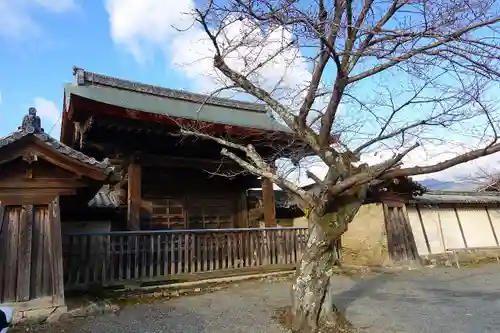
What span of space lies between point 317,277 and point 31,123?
5.02 metres

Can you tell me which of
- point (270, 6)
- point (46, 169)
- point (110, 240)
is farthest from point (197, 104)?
point (270, 6)

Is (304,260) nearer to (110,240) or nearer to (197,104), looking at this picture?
(110,240)

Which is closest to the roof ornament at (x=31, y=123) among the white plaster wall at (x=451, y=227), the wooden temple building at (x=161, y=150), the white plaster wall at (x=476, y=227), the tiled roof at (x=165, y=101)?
the wooden temple building at (x=161, y=150)

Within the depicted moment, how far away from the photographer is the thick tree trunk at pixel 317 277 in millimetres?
5367

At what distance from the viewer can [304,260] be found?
5.50m

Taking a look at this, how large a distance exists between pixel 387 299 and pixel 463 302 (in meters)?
1.49

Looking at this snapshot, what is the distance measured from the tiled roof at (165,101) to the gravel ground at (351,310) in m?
4.51

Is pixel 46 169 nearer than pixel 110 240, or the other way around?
pixel 46 169

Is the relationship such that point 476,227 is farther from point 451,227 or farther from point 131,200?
point 131,200

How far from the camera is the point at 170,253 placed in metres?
8.75

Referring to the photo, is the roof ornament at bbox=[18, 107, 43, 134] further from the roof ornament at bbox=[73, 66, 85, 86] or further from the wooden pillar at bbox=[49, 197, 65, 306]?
the roof ornament at bbox=[73, 66, 85, 86]

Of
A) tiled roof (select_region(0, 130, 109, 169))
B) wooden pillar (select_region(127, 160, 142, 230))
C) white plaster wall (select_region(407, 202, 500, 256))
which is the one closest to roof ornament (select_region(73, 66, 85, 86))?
wooden pillar (select_region(127, 160, 142, 230))

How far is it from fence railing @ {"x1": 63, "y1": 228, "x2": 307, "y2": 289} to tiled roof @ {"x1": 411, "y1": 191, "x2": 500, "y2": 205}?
7.93 meters

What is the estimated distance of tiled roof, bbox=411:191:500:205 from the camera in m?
16.0
